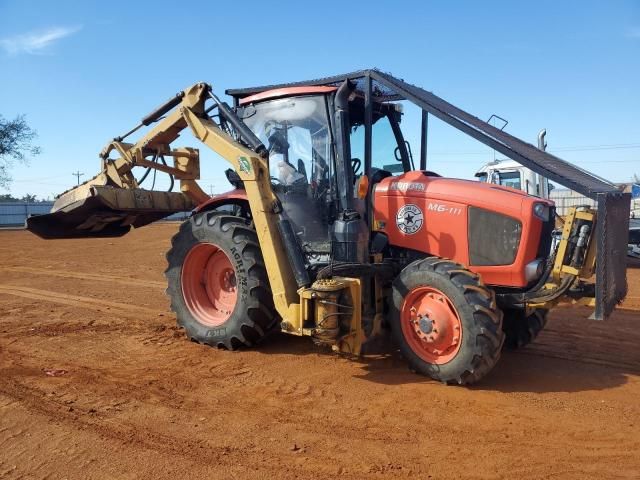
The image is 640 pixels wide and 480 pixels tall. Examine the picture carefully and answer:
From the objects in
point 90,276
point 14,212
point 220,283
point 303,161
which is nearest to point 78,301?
point 90,276

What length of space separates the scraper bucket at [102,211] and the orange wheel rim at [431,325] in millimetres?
3443

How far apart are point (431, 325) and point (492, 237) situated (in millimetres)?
952

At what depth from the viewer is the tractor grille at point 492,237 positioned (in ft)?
15.0

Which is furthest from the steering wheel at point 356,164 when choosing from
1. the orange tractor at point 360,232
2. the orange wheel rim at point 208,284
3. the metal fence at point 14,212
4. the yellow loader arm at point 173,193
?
the metal fence at point 14,212

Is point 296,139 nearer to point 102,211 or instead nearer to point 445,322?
point 445,322

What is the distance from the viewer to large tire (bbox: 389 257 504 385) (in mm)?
4195

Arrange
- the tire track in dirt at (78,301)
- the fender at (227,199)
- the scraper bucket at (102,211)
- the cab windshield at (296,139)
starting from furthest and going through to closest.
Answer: the tire track in dirt at (78,301), the scraper bucket at (102,211), the fender at (227,199), the cab windshield at (296,139)

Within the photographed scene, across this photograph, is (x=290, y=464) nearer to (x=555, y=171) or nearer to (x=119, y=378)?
(x=119, y=378)

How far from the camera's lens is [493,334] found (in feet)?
13.7

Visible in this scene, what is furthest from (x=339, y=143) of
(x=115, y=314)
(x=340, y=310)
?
(x=115, y=314)

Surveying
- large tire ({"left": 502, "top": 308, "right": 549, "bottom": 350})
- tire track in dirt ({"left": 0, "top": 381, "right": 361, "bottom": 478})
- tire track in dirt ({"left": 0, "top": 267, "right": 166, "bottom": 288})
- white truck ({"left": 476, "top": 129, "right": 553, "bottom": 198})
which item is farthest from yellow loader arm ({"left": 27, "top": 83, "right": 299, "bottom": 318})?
white truck ({"left": 476, "top": 129, "right": 553, "bottom": 198})

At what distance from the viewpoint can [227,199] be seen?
5816 mm

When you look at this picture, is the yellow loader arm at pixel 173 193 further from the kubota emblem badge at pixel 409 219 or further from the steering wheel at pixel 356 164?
the kubota emblem badge at pixel 409 219

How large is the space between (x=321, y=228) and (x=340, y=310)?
3.41ft
